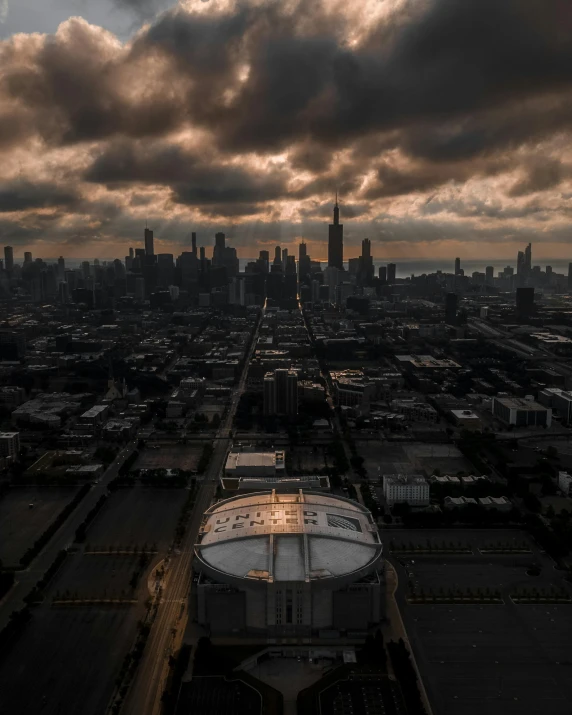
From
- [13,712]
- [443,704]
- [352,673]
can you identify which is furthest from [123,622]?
[443,704]

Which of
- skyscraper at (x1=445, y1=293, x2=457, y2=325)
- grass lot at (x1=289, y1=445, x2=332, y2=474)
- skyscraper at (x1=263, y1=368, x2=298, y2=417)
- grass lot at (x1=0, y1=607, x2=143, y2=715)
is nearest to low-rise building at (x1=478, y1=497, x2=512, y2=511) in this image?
grass lot at (x1=289, y1=445, x2=332, y2=474)

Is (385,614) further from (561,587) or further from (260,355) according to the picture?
(260,355)

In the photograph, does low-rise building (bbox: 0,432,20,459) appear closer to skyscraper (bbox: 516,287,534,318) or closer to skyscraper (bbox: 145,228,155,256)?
skyscraper (bbox: 516,287,534,318)

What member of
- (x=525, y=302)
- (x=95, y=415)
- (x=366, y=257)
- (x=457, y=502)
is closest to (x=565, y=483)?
(x=457, y=502)

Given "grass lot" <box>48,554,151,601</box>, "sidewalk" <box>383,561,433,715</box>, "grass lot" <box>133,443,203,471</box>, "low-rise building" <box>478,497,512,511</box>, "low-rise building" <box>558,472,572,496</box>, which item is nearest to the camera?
"sidewalk" <box>383,561,433,715</box>

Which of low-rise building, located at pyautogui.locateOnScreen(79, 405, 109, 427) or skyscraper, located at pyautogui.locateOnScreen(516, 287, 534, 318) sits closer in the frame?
low-rise building, located at pyautogui.locateOnScreen(79, 405, 109, 427)

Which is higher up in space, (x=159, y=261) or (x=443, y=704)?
(x=159, y=261)

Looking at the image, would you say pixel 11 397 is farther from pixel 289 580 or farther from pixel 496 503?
pixel 496 503
